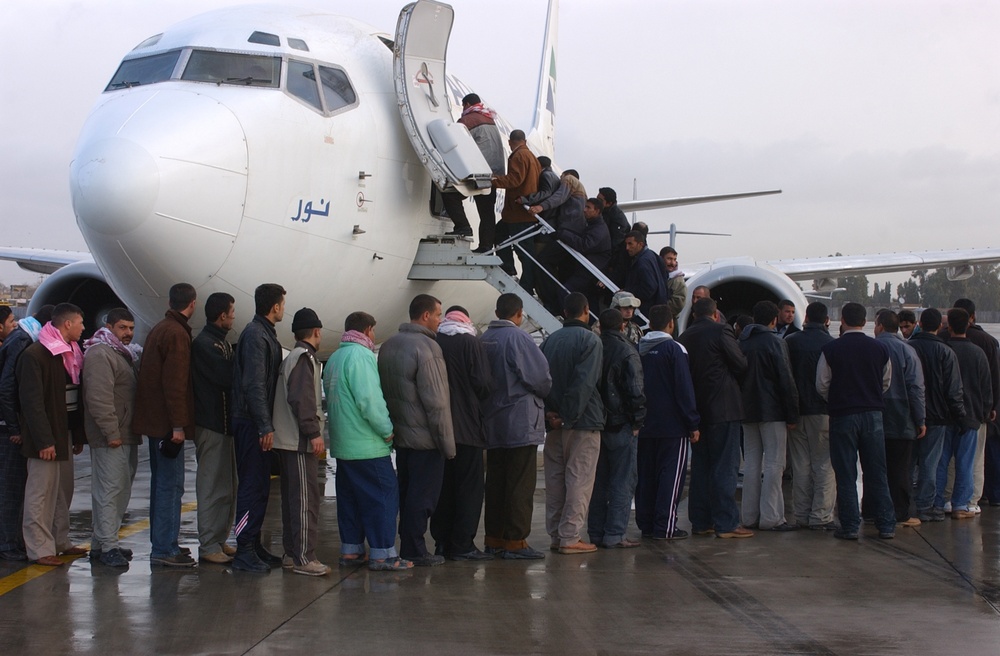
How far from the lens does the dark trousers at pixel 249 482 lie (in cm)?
744

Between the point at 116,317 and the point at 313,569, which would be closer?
the point at 313,569

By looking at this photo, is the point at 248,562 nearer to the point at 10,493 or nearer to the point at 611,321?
the point at 10,493

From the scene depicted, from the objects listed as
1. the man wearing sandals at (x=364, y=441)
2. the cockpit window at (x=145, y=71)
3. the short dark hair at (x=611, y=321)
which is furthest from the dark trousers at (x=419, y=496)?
the cockpit window at (x=145, y=71)

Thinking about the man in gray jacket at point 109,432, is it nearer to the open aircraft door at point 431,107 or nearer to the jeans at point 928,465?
the open aircraft door at point 431,107

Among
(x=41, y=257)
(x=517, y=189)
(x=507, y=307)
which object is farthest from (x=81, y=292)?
(x=507, y=307)

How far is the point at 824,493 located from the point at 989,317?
361ft

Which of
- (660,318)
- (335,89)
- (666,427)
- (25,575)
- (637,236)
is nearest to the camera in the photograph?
(25,575)

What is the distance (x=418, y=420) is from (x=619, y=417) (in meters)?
1.66

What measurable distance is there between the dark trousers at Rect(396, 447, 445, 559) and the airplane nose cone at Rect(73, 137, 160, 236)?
269cm

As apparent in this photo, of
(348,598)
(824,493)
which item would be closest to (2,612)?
(348,598)

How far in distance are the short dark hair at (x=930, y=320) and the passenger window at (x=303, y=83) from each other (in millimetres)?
5796

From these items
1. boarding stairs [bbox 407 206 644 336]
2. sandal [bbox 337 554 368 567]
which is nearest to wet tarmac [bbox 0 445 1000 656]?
sandal [bbox 337 554 368 567]

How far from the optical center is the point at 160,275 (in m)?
8.50

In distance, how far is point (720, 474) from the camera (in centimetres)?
881
